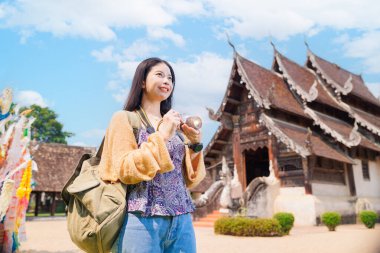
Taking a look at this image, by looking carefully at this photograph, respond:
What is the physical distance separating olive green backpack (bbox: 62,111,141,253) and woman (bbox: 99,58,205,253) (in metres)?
0.05

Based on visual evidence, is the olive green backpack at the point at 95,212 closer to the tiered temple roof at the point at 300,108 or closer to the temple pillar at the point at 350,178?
the tiered temple roof at the point at 300,108

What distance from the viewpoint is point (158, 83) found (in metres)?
1.97

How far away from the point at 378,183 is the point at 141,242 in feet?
59.4

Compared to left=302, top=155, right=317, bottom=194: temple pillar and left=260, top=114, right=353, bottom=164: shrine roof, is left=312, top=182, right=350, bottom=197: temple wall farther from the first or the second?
left=260, top=114, right=353, bottom=164: shrine roof

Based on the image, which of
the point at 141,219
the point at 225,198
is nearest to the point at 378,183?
the point at 225,198

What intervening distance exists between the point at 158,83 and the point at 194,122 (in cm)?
30

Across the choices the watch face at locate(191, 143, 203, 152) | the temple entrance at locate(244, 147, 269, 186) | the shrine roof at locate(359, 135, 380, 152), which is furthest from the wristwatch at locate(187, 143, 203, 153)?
the temple entrance at locate(244, 147, 269, 186)

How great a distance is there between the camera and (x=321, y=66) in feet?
63.2

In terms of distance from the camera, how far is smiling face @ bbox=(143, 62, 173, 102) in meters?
1.97

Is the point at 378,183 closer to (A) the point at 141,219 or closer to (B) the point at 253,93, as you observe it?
(B) the point at 253,93

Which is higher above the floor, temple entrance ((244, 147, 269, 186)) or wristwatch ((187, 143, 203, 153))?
temple entrance ((244, 147, 269, 186))

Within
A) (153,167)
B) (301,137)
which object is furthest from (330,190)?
(153,167)

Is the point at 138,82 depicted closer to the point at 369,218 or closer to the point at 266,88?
the point at 369,218

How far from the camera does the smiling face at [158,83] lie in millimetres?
1970
